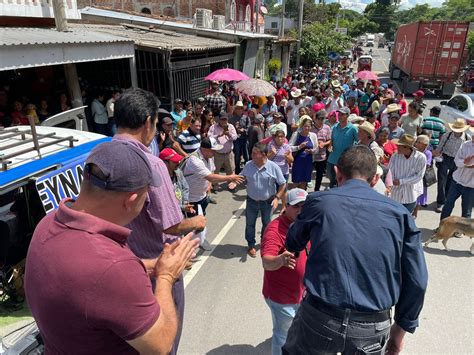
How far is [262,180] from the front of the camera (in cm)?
482

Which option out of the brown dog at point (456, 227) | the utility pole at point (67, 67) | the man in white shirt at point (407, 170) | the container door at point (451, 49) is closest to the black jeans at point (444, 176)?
the brown dog at point (456, 227)

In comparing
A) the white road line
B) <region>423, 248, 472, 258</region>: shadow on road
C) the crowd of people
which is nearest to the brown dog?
<region>423, 248, 472, 258</region>: shadow on road

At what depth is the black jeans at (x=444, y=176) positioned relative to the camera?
256 inches

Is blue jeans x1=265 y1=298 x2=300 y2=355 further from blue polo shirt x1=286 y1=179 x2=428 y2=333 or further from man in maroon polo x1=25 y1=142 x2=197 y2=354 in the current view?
man in maroon polo x1=25 y1=142 x2=197 y2=354

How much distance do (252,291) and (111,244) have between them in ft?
10.8

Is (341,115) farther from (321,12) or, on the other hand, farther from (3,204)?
(321,12)

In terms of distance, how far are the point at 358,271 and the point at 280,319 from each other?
1.19m

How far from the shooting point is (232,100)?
39.1 feet

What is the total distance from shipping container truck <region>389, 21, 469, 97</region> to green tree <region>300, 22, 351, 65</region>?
9.27 meters

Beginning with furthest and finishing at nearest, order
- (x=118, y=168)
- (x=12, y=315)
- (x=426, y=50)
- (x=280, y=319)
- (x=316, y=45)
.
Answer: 1. (x=316, y=45)
2. (x=426, y=50)
3. (x=280, y=319)
4. (x=12, y=315)
5. (x=118, y=168)

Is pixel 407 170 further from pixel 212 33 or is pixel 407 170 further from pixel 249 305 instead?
pixel 212 33

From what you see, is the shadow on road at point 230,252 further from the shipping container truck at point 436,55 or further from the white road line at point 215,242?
the shipping container truck at point 436,55

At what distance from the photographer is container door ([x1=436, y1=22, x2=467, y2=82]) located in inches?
774

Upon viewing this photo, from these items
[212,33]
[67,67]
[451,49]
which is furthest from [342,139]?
[451,49]
